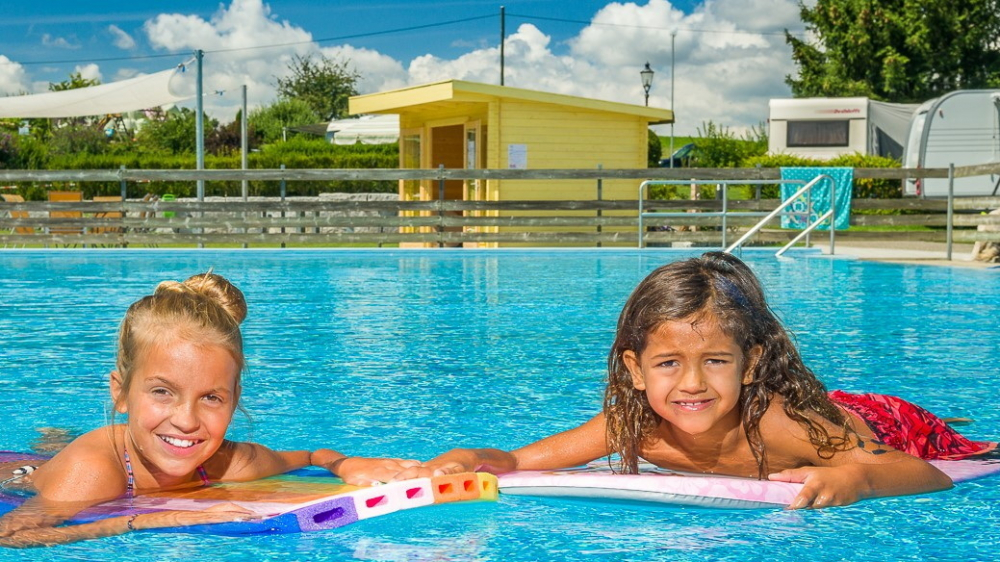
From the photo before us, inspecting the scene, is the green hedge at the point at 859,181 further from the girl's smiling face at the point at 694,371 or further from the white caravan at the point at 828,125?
the girl's smiling face at the point at 694,371

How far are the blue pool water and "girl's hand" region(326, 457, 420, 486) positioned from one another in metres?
0.19

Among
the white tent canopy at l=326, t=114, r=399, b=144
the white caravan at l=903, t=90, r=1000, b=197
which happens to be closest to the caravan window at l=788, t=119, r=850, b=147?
the white caravan at l=903, t=90, r=1000, b=197

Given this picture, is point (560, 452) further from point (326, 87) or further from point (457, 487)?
point (326, 87)

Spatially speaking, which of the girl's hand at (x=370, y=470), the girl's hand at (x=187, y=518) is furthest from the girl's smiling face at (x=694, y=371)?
the girl's hand at (x=187, y=518)

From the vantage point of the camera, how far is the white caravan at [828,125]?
77.3 feet

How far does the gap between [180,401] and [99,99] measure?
19.3 m

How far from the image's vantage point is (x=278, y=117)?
43.1 m

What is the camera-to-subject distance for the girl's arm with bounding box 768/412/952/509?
8.84 ft

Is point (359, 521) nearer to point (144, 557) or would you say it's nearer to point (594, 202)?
point (144, 557)

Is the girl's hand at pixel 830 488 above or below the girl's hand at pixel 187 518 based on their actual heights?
above

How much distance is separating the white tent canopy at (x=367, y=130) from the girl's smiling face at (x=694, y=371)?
94.7 feet

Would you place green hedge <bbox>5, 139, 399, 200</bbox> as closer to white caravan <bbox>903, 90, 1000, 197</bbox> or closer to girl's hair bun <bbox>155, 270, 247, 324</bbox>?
white caravan <bbox>903, 90, 1000, 197</bbox>

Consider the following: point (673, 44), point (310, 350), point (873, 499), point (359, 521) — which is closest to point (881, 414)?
point (873, 499)

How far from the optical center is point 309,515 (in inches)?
102
